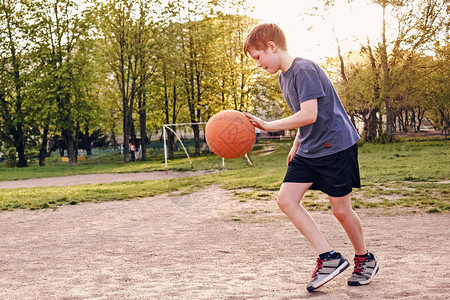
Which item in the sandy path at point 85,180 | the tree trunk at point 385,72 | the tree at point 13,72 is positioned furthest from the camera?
the tree at point 13,72

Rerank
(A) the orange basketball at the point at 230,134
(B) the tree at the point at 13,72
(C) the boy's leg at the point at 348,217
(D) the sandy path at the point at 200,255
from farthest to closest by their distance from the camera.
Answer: (B) the tree at the point at 13,72, (A) the orange basketball at the point at 230,134, (D) the sandy path at the point at 200,255, (C) the boy's leg at the point at 348,217

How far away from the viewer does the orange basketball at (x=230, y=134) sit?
4453mm

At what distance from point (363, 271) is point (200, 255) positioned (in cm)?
225

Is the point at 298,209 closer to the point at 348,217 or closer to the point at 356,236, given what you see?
the point at 348,217

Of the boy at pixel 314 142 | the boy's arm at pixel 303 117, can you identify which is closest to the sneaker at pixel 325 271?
the boy at pixel 314 142

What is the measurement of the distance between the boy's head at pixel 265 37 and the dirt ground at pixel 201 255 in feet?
6.33

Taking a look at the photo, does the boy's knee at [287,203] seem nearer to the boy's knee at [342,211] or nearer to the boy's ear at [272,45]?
the boy's knee at [342,211]

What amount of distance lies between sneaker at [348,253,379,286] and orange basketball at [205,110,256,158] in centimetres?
144

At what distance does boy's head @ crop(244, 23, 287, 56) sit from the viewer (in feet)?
12.4

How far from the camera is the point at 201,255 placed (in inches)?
224

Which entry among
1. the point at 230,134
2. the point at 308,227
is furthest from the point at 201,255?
the point at 308,227

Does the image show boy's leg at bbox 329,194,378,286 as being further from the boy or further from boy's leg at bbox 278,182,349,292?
boy's leg at bbox 278,182,349,292

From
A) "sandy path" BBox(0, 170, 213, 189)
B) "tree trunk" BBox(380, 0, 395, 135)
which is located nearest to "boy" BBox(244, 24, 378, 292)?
"sandy path" BBox(0, 170, 213, 189)

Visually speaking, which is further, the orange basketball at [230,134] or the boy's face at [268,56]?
the orange basketball at [230,134]
